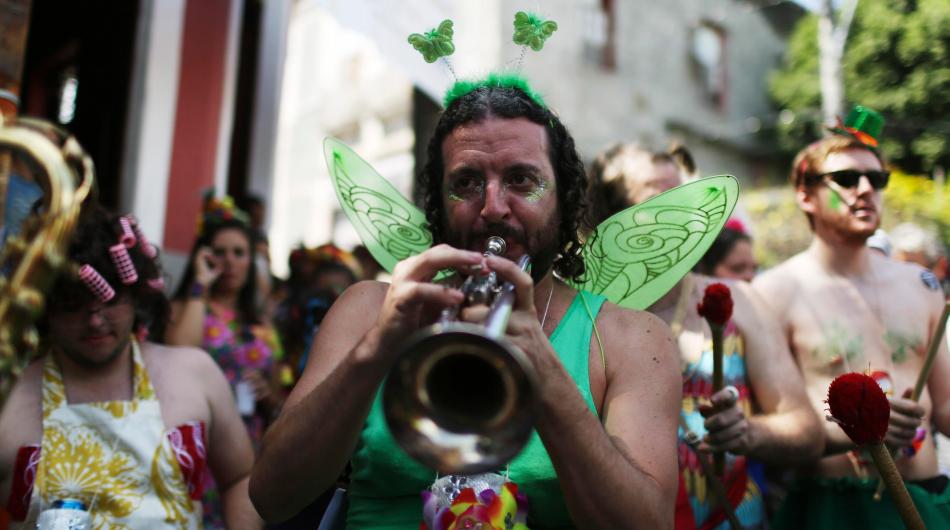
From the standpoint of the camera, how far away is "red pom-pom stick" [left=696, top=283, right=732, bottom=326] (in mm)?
2680

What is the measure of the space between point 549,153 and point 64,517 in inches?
69.4

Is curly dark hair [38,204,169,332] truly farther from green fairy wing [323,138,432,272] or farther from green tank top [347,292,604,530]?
green tank top [347,292,604,530]

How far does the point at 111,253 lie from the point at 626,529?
6.71ft

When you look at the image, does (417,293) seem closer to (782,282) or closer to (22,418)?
(22,418)

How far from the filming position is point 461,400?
1.70m

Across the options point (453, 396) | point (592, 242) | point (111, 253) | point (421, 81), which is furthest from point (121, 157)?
point (453, 396)

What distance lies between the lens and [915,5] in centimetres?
1816

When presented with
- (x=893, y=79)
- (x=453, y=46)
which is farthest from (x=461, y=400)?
(x=893, y=79)

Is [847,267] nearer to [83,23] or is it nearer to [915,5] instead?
[83,23]

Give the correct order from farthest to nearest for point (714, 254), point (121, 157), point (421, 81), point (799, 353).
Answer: point (121, 157) → point (421, 81) → point (714, 254) → point (799, 353)

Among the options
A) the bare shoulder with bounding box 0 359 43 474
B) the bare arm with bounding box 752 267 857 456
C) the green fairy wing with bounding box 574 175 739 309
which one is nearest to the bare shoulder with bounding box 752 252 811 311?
the bare arm with bounding box 752 267 857 456

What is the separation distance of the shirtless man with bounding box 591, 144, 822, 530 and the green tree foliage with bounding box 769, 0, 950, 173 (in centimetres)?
1541

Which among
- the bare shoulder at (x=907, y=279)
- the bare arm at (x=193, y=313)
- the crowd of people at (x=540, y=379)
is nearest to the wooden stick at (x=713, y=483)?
the crowd of people at (x=540, y=379)

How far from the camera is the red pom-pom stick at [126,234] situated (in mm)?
3045
